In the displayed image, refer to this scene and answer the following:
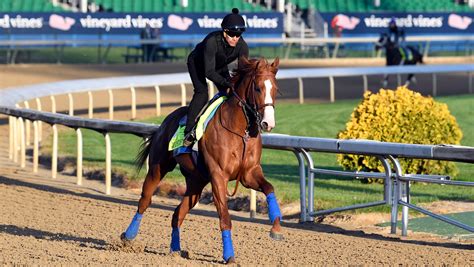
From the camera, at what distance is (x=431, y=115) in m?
12.7

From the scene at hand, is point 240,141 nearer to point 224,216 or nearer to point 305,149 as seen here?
point 224,216

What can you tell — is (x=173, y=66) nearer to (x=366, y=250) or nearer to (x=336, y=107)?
(x=336, y=107)

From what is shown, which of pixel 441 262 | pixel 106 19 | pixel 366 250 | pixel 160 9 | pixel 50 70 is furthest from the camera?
pixel 160 9

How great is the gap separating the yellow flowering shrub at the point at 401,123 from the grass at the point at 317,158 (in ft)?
0.91

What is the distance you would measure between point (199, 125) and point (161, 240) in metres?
1.47

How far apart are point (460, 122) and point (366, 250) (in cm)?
1075

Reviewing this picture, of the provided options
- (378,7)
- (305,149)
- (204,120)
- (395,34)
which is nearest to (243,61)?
(204,120)

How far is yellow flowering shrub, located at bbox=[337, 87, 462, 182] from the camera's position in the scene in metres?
12.4

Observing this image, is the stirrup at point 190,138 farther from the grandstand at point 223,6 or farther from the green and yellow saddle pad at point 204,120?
the grandstand at point 223,6

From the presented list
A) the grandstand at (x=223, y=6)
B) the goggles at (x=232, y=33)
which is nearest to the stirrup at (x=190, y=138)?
the goggles at (x=232, y=33)

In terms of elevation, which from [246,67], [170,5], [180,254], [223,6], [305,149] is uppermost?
[246,67]

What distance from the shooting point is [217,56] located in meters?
8.03

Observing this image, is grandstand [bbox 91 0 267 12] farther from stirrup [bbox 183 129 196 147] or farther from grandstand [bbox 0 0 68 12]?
stirrup [bbox 183 129 196 147]

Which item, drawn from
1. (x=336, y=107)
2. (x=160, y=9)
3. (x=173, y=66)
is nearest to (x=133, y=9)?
(x=160, y=9)
